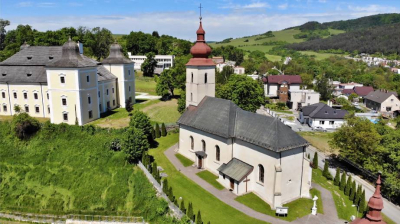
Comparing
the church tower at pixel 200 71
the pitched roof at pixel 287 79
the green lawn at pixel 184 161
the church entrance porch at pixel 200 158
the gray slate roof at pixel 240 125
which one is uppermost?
the church tower at pixel 200 71

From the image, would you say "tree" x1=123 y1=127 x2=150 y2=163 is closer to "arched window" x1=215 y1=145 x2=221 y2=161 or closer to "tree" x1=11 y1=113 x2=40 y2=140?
"arched window" x1=215 y1=145 x2=221 y2=161

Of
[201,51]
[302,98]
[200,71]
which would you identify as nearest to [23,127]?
[200,71]

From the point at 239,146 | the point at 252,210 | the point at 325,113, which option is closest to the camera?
the point at 252,210

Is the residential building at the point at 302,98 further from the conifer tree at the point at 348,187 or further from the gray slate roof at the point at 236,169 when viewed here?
the gray slate roof at the point at 236,169

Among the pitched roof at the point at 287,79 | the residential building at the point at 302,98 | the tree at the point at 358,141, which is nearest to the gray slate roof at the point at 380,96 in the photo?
the residential building at the point at 302,98

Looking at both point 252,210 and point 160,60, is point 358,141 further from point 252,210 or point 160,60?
point 160,60

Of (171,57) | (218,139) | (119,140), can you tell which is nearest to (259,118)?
(218,139)

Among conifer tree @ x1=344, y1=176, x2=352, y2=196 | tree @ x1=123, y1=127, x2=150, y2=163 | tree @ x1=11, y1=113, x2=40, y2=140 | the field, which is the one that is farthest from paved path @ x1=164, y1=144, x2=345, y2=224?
tree @ x1=11, y1=113, x2=40, y2=140

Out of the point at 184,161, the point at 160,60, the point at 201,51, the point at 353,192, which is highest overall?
the point at 201,51
